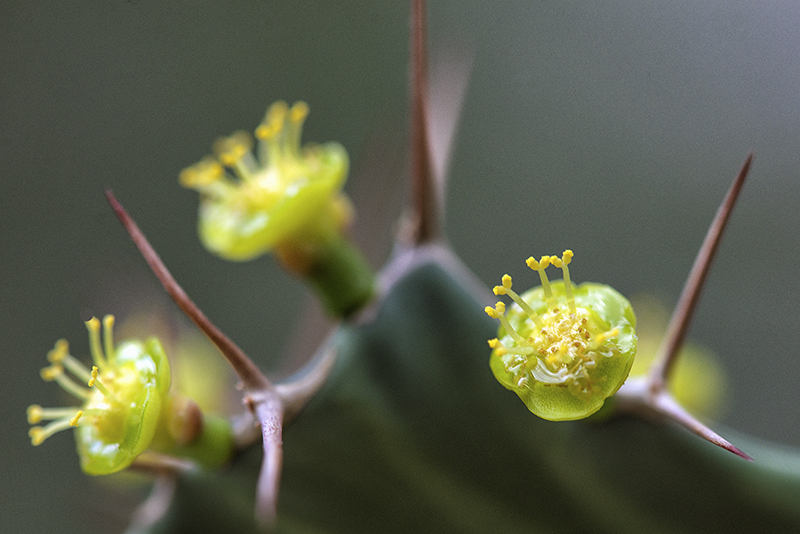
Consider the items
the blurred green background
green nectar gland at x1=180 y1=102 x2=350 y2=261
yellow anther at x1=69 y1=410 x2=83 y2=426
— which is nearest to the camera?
yellow anther at x1=69 y1=410 x2=83 y2=426

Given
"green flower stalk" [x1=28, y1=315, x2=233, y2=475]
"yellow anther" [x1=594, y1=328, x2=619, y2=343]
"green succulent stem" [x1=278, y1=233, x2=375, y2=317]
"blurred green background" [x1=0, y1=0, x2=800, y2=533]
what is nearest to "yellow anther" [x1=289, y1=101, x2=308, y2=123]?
"green succulent stem" [x1=278, y1=233, x2=375, y2=317]

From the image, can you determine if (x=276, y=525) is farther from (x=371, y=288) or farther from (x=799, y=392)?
(x=799, y=392)

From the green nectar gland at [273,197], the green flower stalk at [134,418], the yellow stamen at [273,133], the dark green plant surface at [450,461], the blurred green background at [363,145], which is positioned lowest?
the blurred green background at [363,145]

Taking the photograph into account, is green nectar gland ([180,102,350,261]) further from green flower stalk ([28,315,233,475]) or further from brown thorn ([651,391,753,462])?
brown thorn ([651,391,753,462])

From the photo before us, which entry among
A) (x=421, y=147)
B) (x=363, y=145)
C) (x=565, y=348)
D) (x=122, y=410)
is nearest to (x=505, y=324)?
(x=565, y=348)

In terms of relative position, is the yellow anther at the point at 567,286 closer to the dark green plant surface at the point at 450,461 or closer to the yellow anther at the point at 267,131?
the dark green plant surface at the point at 450,461

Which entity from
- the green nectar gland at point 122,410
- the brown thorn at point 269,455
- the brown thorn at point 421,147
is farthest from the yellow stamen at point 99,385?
the brown thorn at point 421,147
